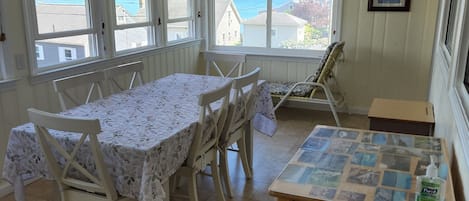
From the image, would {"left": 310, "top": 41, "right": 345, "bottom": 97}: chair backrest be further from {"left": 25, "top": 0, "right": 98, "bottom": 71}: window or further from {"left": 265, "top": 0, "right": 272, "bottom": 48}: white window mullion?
{"left": 25, "top": 0, "right": 98, "bottom": 71}: window

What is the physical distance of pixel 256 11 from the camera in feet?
17.1

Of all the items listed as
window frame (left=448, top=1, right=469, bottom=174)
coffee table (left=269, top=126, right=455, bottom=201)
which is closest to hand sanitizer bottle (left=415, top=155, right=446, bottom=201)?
coffee table (left=269, top=126, right=455, bottom=201)

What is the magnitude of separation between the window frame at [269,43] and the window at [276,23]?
0.04 ft

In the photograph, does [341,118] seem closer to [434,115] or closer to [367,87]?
[367,87]

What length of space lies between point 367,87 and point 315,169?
3423mm

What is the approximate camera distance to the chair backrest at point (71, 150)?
179 centimetres

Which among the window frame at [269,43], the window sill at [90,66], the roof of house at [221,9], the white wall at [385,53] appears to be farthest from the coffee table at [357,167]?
the roof of house at [221,9]

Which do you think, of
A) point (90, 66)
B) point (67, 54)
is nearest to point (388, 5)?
point (90, 66)

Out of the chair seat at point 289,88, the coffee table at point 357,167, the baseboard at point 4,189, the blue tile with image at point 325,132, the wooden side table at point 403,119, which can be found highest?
the blue tile with image at point 325,132

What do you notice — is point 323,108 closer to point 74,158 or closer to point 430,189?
point 74,158

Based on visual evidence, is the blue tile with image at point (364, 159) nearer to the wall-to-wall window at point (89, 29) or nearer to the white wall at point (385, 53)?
the wall-to-wall window at point (89, 29)

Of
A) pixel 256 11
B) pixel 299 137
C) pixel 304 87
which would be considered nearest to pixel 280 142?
pixel 299 137

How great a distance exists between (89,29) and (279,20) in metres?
2.38

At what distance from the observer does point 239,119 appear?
2.94 meters
